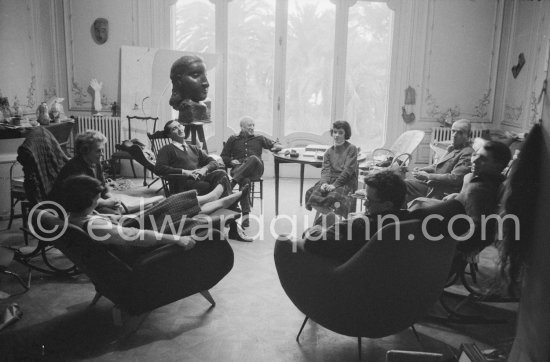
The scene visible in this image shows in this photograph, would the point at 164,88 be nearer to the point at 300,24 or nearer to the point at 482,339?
the point at 300,24

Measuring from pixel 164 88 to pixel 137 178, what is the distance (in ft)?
4.76

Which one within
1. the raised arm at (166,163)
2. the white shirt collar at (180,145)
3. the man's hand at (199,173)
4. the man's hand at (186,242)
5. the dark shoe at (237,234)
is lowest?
the dark shoe at (237,234)

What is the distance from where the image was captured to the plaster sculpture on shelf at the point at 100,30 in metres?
7.18

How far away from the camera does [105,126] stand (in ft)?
24.1

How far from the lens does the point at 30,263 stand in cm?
401

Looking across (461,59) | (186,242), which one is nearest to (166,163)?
(186,242)

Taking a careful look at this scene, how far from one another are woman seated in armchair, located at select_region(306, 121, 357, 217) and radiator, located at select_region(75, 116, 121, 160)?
391 centimetres

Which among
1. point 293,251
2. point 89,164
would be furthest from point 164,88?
point 293,251

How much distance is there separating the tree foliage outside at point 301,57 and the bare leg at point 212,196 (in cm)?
311

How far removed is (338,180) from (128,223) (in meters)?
2.24

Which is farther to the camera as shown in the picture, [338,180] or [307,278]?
[338,180]

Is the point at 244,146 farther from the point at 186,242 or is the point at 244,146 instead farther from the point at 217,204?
the point at 186,242

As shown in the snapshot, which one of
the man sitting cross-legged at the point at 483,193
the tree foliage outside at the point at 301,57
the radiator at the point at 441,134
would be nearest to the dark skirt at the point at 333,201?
the man sitting cross-legged at the point at 483,193

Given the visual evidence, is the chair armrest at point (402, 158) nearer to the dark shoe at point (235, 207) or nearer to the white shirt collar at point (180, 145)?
the dark shoe at point (235, 207)
